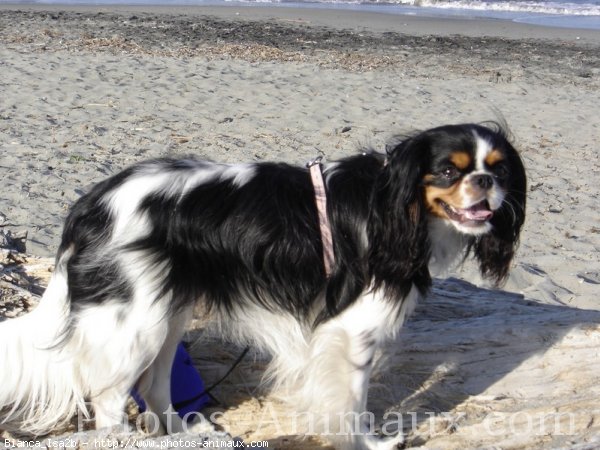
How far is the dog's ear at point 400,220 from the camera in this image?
3.27m

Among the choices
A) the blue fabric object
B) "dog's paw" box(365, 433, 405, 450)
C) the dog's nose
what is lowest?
"dog's paw" box(365, 433, 405, 450)

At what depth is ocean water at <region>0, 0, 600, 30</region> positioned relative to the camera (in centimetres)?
2845

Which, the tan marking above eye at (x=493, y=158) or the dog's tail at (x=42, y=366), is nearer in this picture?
the tan marking above eye at (x=493, y=158)

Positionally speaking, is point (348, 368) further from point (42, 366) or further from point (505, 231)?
point (42, 366)

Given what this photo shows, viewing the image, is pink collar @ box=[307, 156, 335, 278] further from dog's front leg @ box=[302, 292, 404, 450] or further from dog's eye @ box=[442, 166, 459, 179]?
dog's eye @ box=[442, 166, 459, 179]

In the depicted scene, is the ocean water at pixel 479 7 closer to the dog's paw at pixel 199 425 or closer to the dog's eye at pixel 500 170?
the dog's paw at pixel 199 425

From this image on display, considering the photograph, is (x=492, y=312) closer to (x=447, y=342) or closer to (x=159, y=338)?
(x=447, y=342)

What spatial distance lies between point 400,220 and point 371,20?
22476 mm

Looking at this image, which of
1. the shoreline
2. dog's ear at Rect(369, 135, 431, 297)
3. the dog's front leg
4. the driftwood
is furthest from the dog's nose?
the shoreline

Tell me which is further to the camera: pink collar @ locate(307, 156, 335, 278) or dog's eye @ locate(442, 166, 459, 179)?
pink collar @ locate(307, 156, 335, 278)

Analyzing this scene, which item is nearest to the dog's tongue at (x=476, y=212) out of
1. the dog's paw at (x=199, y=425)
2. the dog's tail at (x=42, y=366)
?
the dog's paw at (x=199, y=425)

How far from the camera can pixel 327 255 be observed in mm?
3473

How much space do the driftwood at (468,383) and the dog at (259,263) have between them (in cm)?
29

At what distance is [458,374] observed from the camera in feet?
13.8
